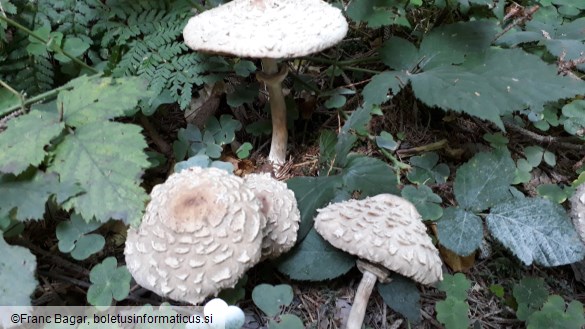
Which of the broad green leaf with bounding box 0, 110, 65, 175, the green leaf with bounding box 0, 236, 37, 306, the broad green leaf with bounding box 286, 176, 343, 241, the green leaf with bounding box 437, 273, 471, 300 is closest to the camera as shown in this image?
the green leaf with bounding box 0, 236, 37, 306

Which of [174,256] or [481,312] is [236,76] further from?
[481,312]

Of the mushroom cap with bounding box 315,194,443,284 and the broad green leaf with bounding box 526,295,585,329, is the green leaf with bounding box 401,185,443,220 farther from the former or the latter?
the broad green leaf with bounding box 526,295,585,329

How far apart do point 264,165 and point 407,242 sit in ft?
3.48

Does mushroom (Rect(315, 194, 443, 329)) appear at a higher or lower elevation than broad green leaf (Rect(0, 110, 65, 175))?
lower

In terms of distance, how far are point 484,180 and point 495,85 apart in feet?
1.45

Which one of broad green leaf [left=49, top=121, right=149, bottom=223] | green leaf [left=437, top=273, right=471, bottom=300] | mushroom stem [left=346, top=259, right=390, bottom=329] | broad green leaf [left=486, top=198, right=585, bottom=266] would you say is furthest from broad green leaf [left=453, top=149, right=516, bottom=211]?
broad green leaf [left=49, top=121, right=149, bottom=223]

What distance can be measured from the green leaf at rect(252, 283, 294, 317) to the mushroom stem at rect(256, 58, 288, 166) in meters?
0.91

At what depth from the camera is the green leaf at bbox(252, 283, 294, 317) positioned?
1761mm

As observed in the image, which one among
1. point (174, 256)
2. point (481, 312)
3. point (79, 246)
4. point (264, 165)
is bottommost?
point (481, 312)

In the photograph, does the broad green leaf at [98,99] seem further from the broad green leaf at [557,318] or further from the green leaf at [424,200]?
the broad green leaf at [557,318]

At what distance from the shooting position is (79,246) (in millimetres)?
1856

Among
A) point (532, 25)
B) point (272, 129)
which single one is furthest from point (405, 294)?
point (532, 25)

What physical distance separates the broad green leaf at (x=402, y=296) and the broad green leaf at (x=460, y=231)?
0.26 meters

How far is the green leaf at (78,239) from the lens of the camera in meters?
1.84
